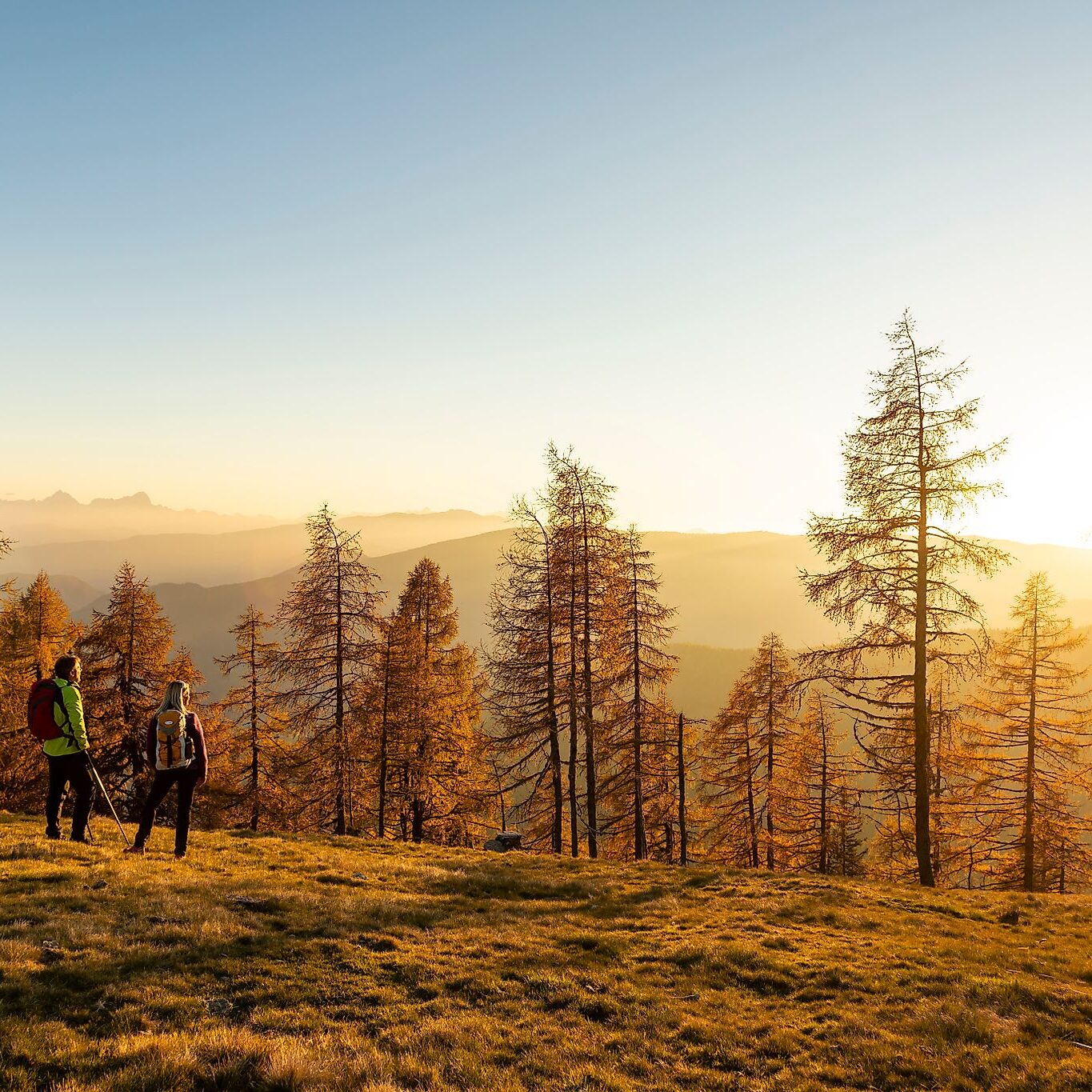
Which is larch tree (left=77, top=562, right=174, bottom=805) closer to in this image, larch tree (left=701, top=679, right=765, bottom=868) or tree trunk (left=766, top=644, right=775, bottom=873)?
larch tree (left=701, top=679, right=765, bottom=868)

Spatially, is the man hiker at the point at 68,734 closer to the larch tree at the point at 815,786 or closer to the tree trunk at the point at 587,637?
the tree trunk at the point at 587,637

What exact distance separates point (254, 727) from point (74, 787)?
20116 millimetres

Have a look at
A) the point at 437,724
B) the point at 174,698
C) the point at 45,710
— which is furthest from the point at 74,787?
the point at 437,724

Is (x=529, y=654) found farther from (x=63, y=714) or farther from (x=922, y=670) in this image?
(x=63, y=714)

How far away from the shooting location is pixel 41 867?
10664 mm

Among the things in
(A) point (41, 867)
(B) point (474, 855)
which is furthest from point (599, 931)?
(A) point (41, 867)

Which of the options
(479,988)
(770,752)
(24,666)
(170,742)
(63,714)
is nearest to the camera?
(479,988)

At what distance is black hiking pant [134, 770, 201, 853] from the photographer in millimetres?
11539

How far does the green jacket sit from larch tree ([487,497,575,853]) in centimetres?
1412

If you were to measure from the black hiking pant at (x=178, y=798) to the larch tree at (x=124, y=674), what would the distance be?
18.0m

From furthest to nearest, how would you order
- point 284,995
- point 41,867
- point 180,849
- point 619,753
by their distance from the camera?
1. point 619,753
2. point 180,849
3. point 41,867
4. point 284,995

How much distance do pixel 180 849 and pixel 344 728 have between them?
46.4ft

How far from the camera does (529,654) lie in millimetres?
24500

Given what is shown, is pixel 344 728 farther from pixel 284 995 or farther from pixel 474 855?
pixel 284 995
